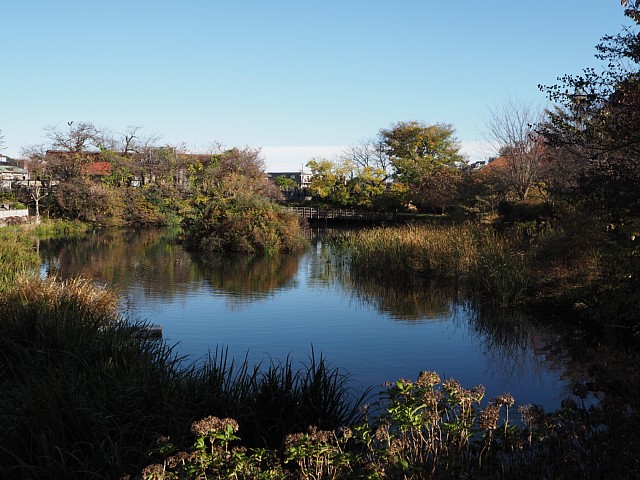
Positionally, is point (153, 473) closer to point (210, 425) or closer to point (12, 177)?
point (210, 425)

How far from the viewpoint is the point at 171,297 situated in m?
15.2

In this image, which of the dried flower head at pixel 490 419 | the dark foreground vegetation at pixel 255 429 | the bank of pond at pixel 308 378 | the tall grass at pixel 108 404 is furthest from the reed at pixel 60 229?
the dried flower head at pixel 490 419

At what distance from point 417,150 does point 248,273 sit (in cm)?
3859

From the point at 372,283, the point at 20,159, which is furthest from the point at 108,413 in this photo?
the point at 20,159

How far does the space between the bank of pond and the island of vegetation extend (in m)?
0.03

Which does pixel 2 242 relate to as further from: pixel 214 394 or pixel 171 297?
pixel 214 394

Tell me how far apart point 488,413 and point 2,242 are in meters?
18.0

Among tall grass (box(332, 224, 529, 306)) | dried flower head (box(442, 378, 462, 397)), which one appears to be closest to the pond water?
tall grass (box(332, 224, 529, 306))

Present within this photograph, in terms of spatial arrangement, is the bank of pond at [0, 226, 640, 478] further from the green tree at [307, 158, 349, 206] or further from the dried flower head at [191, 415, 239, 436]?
the green tree at [307, 158, 349, 206]

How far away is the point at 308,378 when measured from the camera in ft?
20.2

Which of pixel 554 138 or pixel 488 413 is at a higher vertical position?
pixel 554 138

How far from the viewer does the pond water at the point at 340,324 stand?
356 inches

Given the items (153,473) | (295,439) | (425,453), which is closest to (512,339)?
(425,453)

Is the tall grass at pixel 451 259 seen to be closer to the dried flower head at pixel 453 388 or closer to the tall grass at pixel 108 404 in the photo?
the tall grass at pixel 108 404
